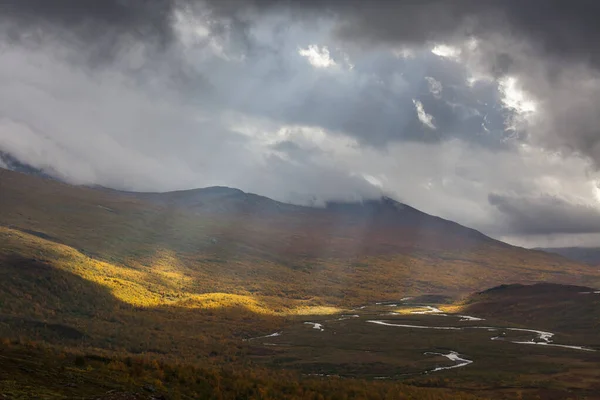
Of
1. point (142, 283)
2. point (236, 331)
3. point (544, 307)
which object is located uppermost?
point (544, 307)

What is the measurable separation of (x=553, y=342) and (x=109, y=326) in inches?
2603

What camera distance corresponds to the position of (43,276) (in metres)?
80.5

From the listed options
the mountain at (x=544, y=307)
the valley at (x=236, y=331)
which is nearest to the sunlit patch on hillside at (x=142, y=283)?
the valley at (x=236, y=331)

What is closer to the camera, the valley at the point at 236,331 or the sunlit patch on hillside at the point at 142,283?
the valley at the point at 236,331

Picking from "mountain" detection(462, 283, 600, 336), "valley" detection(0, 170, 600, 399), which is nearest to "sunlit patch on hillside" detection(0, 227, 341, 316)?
"valley" detection(0, 170, 600, 399)

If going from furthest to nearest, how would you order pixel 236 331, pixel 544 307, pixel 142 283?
pixel 544 307
pixel 142 283
pixel 236 331

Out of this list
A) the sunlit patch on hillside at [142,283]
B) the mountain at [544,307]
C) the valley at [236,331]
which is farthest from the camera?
the mountain at [544,307]

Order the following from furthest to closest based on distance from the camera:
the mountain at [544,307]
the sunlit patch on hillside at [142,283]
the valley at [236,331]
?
the mountain at [544,307] → the sunlit patch on hillside at [142,283] → the valley at [236,331]

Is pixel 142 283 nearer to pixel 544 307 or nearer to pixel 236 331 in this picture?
pixel 236 331

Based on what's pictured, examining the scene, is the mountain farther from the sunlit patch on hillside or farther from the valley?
the sunlit patch on hillside

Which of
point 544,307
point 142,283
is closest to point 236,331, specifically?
point 142,283

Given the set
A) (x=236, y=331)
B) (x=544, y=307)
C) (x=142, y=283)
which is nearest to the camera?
(x=236, y=331)

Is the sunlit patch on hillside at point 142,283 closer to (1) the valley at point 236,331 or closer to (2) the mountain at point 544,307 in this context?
(1) the valley at point 236,331

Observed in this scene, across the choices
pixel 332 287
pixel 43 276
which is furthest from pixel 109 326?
pixel 332 287
